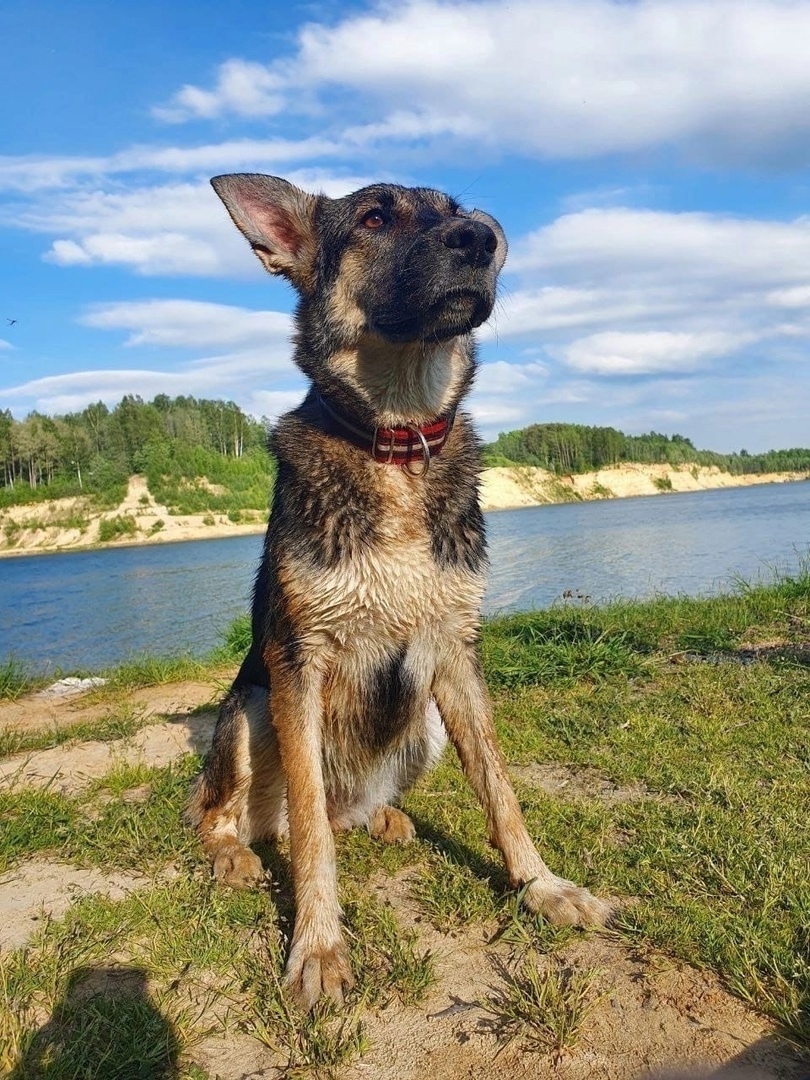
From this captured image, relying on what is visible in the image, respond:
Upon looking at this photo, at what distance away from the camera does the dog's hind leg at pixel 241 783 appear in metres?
3.54

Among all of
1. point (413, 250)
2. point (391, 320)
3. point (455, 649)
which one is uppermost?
point (413, 250)

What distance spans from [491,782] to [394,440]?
4.98 ft

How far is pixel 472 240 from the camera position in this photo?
3.08 meters

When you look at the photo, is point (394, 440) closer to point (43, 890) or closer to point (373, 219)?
point (373, 219)

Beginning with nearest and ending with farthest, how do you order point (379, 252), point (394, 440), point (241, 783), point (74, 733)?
point (394, 440) → point (379, 252) → point (241, 783) → point (74, 733)

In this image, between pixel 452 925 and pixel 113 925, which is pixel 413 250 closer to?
pixel 452 925

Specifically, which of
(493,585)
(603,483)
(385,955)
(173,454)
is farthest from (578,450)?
(385,955)

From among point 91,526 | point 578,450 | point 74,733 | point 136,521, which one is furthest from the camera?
point 578,450

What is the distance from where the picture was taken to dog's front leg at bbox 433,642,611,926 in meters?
2.86

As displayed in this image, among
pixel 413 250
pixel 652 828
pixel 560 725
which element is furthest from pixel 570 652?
pixel 413 250

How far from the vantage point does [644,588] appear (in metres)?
14.3

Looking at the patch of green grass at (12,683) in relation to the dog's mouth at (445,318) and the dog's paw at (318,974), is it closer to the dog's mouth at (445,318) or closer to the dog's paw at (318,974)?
the dog's paw at (318,974)

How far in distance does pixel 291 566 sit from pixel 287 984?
151 cm

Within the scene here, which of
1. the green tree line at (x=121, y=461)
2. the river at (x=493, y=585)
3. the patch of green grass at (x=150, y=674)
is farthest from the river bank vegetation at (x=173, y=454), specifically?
the patch of green grass at (x=150, y=674)
